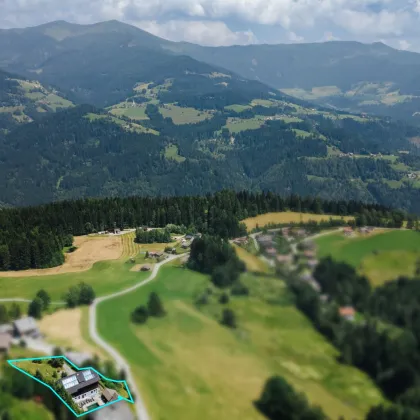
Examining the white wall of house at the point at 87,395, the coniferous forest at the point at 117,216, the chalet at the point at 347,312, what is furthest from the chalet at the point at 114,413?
the coniferous forest at the point at 117,216

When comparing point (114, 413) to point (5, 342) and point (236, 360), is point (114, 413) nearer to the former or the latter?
point (236, 360)

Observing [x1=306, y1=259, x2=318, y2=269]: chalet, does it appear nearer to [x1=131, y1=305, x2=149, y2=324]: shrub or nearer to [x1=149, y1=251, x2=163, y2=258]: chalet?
[x1=131, y1=305, x2=149, y2=324]: shrub

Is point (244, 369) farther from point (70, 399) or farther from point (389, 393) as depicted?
point (70, 399)

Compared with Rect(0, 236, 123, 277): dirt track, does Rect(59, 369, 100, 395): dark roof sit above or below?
above

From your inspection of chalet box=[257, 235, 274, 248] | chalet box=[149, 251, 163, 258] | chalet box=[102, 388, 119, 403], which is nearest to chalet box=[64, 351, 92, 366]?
chalet box=[102, 388, 119, 403]

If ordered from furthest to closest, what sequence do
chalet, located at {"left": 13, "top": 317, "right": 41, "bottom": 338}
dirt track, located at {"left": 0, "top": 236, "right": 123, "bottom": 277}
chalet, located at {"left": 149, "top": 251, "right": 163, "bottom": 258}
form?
dirt track, located at {"left": 0, "top": 236, "right": 123, "bottom": 277} → chalet, located at {"left": 149, "top": 251, "right": 163, "bottom": 258} → chalet, located at {"left": 13, "top": 317, "right": 41, "bottom": 338}

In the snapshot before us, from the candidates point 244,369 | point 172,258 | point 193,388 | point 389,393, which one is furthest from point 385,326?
point 172,258
